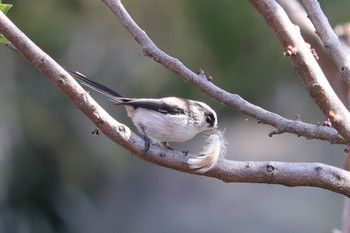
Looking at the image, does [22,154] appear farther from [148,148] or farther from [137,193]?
[148,148]

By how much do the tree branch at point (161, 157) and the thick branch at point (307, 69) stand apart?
0.38ft

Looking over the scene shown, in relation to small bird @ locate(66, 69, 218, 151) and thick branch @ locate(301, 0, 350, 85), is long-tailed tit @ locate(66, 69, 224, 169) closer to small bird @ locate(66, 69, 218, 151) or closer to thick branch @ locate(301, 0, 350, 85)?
small bird @ locate(66, 69, 218, 151)

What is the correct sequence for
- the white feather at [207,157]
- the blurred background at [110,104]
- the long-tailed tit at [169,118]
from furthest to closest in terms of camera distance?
the blurred background at [110,104]
the long-tailed tit at [169,118]
the white feather at [207,157]

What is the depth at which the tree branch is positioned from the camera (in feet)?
4.66

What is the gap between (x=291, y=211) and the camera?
6.75 m

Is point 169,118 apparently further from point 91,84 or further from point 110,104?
point 110,104

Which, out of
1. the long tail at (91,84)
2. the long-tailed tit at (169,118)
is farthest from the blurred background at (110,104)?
the long tail at (91,84)

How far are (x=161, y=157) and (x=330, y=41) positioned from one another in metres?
0.53

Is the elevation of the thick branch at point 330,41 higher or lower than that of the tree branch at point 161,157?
higher

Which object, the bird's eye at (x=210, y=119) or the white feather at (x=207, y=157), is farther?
the bird's eye at (x=210, y=119)

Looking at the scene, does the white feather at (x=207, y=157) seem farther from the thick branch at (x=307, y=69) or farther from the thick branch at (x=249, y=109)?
the thick branch at (x=307, y=69)

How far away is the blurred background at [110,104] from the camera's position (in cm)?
546

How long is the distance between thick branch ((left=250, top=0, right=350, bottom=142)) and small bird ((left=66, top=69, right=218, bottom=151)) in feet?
2.18

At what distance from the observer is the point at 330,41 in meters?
1.57
